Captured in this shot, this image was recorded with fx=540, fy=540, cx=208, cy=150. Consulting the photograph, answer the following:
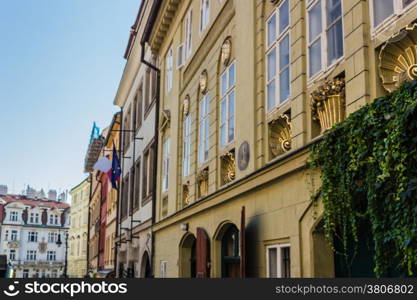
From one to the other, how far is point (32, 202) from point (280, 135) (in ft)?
271

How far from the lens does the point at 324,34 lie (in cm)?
749

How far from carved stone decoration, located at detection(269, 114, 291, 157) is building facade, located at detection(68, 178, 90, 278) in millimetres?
51982

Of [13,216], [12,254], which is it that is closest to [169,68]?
[13,216]

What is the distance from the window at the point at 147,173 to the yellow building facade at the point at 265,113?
390cm

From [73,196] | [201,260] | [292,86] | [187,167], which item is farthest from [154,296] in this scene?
[73,196]

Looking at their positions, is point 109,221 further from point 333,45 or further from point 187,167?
point 333,45

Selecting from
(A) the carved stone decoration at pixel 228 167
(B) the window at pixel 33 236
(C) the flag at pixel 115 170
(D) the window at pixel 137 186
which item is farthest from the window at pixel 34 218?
(A) the carved stone decoration at pixel 228 167

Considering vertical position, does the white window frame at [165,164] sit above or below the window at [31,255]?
above

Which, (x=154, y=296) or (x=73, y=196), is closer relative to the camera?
(x=154, y=296)

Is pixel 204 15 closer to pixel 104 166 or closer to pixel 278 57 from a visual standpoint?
pixel 278 57

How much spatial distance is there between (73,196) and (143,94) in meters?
54.0

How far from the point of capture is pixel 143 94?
23.8 meters

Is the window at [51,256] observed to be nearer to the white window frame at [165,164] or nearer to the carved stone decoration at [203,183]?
the white window frame at [165,164]

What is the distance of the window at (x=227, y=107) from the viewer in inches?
440
